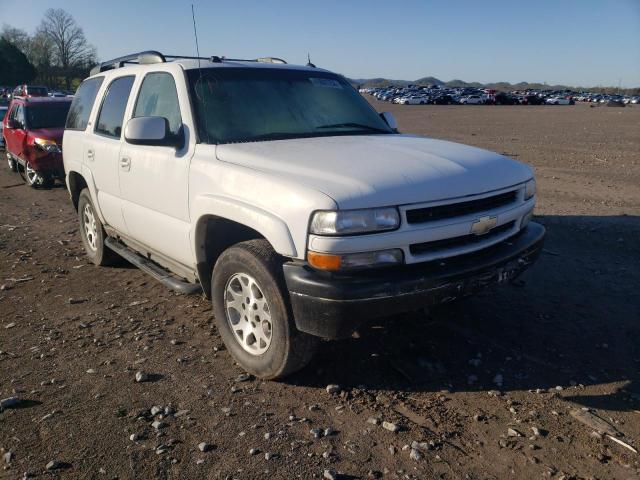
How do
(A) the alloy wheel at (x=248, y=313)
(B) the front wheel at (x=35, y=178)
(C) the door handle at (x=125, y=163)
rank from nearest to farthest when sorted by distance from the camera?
1. (A) the alloy wheel at (x=248, y=313)
2. (C) the door handle at (x=125, y=163)
3. (B) the front wheel at (x=35, y=178)

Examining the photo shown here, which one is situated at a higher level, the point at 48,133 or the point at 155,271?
the point at 48,133

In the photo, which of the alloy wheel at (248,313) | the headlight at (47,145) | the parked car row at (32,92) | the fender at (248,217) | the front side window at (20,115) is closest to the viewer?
the fender at (248,217)

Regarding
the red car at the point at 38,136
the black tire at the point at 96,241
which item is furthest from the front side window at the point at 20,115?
the black tire at the point at 96,241

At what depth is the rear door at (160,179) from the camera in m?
3.91

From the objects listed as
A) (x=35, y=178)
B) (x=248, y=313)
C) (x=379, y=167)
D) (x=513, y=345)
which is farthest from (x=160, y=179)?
(x=35, y=178)

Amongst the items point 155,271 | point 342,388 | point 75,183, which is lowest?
point 342,388

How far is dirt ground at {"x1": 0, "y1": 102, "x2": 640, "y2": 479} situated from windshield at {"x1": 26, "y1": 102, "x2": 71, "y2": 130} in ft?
23.1

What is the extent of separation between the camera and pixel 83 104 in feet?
19.9

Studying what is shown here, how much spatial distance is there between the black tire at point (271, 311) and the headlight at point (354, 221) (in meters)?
0.42

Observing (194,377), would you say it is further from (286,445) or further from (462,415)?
(462,415)

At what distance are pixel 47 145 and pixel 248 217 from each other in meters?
9.19

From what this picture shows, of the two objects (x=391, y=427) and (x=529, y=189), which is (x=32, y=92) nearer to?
(x=529, y=189)

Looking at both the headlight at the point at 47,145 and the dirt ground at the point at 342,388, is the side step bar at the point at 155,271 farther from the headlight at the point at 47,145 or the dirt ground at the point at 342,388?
the headlight at the point at 47,145

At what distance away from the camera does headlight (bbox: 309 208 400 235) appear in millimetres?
2830
